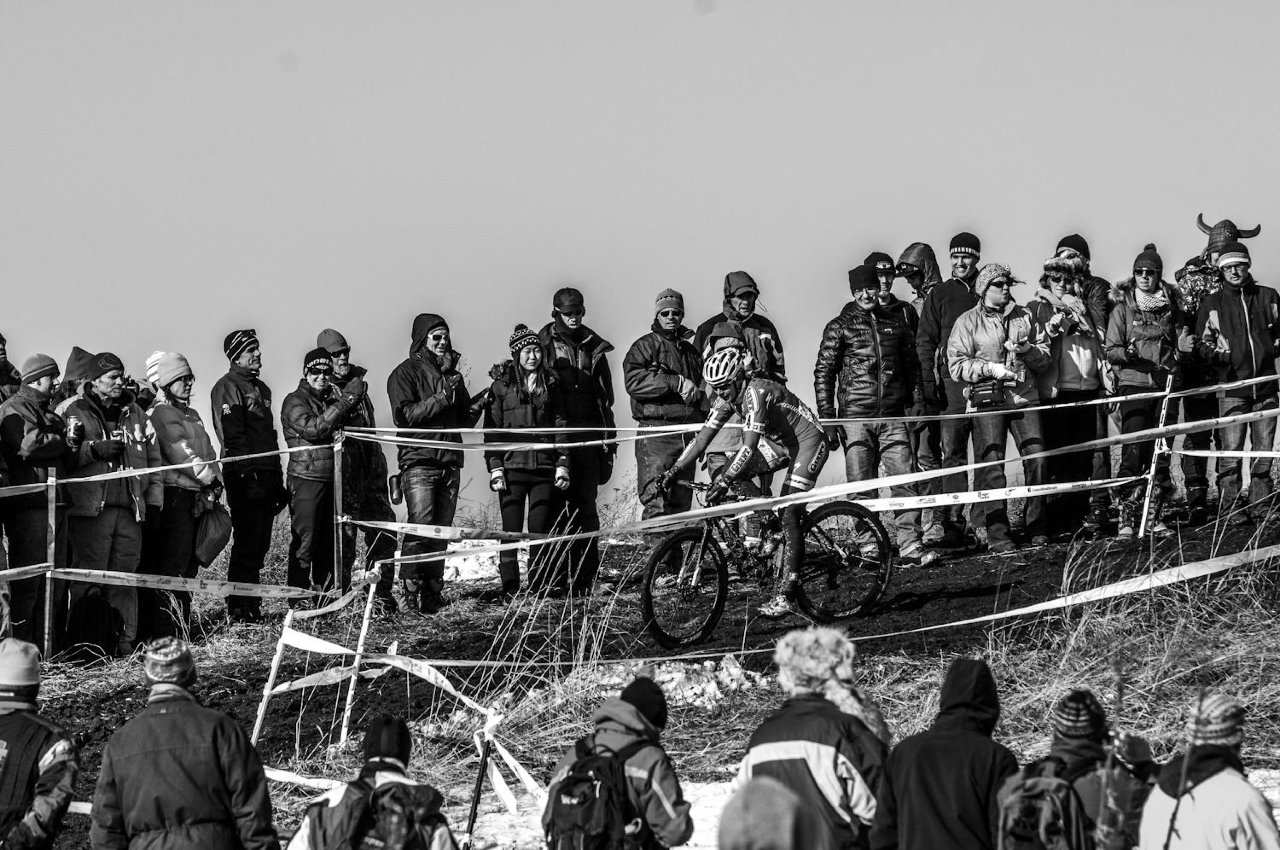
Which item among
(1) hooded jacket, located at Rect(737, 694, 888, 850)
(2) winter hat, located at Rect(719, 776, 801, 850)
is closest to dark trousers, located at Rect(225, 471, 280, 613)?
(1) hooded jacket, located at Rect(737, 694, 888, 850)

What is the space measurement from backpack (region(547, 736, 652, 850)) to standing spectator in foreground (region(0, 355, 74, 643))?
6625 millimetres

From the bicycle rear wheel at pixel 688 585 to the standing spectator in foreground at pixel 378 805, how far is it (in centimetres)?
531

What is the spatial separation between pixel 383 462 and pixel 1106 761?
8810mm

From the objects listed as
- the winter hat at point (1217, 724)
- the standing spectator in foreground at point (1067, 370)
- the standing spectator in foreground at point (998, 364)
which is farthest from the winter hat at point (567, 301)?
the winter hat at point (1217, 724)

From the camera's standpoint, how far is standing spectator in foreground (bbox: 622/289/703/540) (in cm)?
1444

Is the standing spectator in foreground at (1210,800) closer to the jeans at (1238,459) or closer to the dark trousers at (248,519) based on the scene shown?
the jeans at (1238,459)

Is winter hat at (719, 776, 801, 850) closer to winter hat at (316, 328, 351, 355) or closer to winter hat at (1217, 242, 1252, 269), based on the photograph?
winter hat at (316, 328, 351, 355)

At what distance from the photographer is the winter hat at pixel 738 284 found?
14.7 metres

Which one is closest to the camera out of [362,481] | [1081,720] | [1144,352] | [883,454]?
[1081,720]

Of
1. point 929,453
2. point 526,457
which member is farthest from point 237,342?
point 929,453

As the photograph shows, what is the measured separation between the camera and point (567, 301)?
48.6 ft

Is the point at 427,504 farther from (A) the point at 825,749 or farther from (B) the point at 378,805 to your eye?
(A) the point at 825,749

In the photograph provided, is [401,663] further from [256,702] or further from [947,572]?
[947,572]

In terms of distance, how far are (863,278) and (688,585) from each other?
369cm
